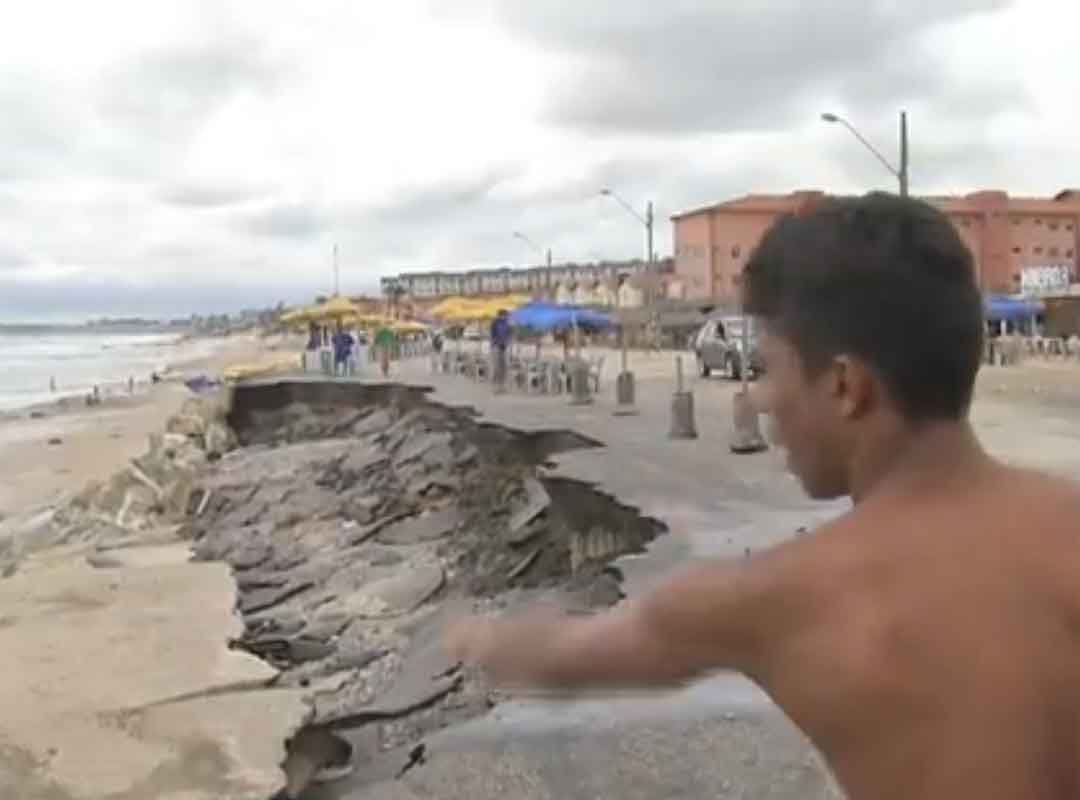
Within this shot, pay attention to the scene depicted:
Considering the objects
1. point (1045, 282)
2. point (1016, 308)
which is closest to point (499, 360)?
point (1016, 308)

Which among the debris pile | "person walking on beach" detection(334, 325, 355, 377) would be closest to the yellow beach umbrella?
"person walking on beach" detection(334, 325, 355, 377)

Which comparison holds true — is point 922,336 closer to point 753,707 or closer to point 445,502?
point 753,707

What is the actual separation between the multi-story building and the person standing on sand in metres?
103

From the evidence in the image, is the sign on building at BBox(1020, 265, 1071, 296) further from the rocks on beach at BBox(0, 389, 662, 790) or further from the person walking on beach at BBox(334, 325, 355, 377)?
the rocks on beach at BBox(0, 389, 662, 790)

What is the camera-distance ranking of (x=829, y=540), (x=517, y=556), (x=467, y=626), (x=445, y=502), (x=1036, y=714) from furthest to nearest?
(x=445, y=502) < (x=517, y=556) < (x=467, y=626) < (x=829, y=540) < (x=1036, y=714)

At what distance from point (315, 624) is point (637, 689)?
11675 mm

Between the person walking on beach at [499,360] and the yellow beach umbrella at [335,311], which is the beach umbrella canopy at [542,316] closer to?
the person walking on beach at [499,360]

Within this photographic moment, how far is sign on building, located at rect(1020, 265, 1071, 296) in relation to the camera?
233 ft

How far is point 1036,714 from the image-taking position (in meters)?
1.69

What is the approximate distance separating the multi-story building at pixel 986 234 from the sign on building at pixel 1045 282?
1046 inches

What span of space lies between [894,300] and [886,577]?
337 millimetres

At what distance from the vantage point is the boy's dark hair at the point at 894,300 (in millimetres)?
1834

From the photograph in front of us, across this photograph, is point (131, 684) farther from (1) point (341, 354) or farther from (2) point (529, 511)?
(1) point (341, 354)

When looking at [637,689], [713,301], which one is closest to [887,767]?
[637,689]
